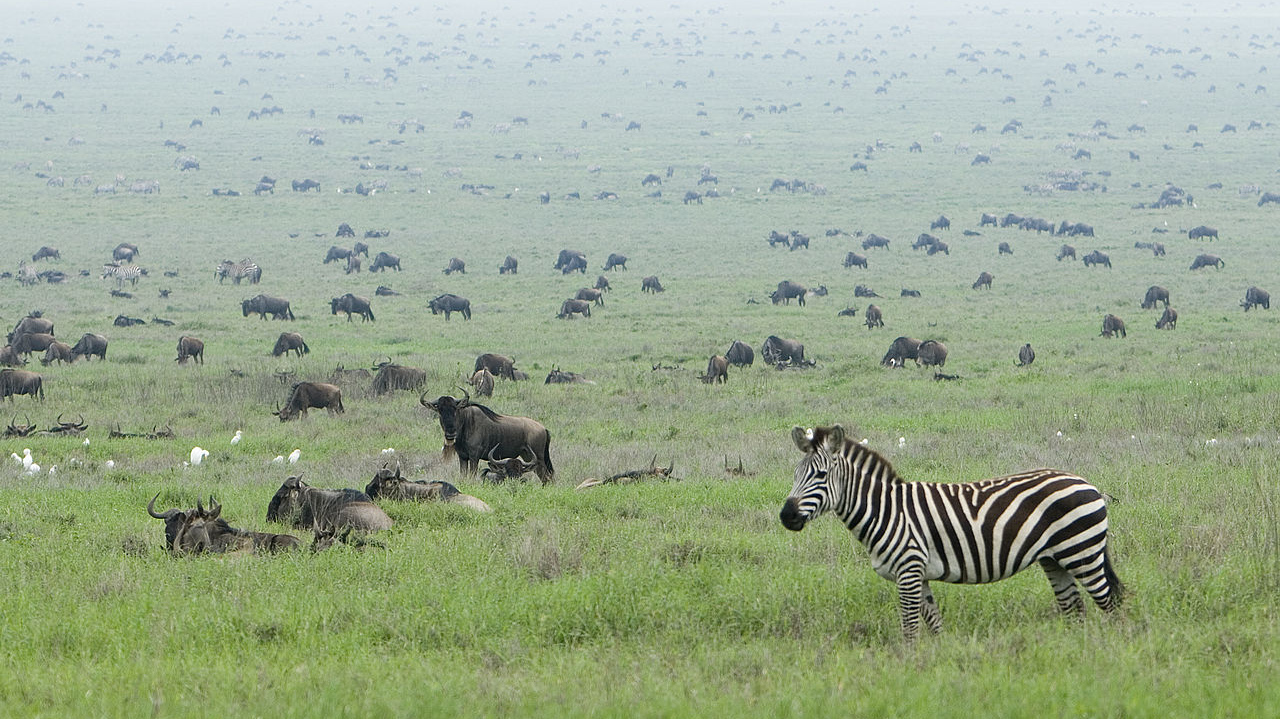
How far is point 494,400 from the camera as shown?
2236 centimetres

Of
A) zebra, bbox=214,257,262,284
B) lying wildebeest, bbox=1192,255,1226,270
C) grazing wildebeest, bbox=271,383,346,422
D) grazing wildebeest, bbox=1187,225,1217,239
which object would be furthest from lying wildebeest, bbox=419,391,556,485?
grazing wildebeest, bbox=1187,225,1217,239

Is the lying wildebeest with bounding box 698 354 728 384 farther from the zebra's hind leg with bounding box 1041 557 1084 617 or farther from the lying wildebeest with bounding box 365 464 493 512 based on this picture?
the zebra's hind leg with bounding box 1041 557 1084 617

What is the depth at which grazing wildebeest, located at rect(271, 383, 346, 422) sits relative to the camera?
67.9 ft

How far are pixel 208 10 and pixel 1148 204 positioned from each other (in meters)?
157

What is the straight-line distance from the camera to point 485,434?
51.4 ft

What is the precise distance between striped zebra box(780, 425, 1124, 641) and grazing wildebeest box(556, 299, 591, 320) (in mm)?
31102

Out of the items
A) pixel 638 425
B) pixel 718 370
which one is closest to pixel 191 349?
pixel 718 370

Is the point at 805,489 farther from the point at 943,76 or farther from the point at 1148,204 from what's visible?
the point at 943,76

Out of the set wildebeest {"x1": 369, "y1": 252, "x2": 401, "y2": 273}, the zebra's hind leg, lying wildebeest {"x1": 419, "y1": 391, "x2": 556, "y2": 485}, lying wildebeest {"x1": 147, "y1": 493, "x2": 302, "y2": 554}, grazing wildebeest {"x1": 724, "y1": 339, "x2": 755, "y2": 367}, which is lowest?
wildebeest {"x1": 369, "y1": 252, "x2": 401, "y2": 273}

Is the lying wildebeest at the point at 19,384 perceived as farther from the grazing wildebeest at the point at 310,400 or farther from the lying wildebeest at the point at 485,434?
the lying wildebeest at the point at 485,434

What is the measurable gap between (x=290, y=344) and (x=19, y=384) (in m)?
7.69

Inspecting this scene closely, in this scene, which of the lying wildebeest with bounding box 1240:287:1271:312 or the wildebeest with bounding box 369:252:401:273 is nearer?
the lying wildebeest with bounding box 1240:287:1271:312

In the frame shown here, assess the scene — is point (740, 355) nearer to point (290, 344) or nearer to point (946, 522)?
A: point (290, 344)

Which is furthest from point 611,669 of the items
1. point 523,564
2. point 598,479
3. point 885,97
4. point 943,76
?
point 943,76
